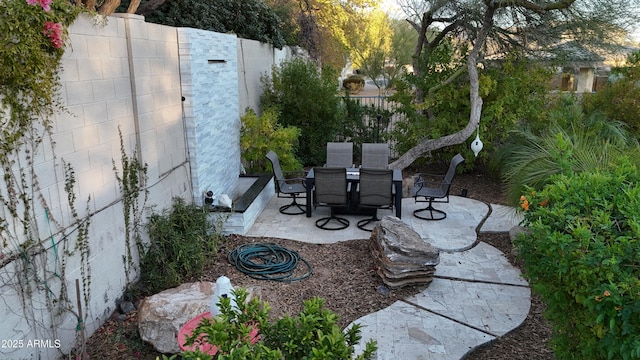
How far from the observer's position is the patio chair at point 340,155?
8.98 meters

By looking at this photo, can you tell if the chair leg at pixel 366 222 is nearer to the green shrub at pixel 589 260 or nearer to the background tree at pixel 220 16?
the green shrub at pixel 589 260

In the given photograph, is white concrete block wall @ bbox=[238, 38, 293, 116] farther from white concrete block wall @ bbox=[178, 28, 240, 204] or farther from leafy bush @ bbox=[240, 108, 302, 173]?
white concrete block wall @ bbox=[178, 28, 240, 204]

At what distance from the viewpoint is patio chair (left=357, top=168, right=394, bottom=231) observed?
6898mm

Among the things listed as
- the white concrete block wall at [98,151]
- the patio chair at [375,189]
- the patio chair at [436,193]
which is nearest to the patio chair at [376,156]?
the patio chair at [436,193]

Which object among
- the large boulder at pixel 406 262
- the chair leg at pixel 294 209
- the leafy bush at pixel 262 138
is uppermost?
the leafy bush at pixel 262 138

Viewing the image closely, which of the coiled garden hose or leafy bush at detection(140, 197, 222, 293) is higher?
leafy bush at detection(140, 197, 222, 293)

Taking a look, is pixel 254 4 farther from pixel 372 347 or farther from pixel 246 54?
pixel 372 347

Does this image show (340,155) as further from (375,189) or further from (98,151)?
(98,151)

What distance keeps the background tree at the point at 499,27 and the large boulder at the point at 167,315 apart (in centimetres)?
629

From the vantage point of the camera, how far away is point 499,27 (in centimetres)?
886

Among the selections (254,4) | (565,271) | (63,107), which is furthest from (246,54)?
(565,271)

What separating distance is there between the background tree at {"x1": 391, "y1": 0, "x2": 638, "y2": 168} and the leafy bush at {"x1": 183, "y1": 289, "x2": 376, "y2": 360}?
7.21 m

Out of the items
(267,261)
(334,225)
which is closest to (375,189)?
(334,225)

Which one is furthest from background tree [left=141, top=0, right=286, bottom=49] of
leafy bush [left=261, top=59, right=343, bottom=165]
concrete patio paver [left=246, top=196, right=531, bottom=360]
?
concrete patio paver [left=246, top=196, right=531, bottom=360]
